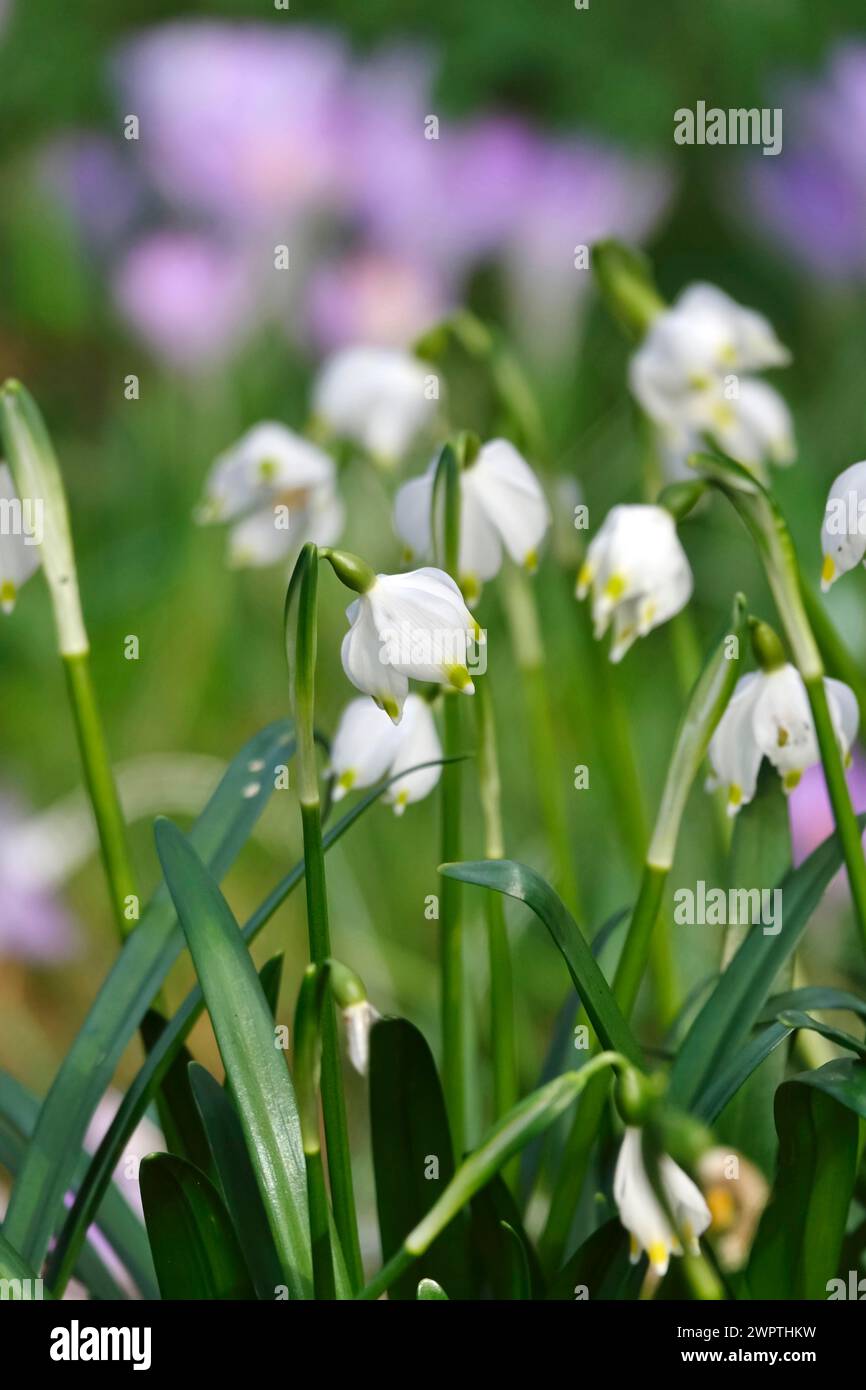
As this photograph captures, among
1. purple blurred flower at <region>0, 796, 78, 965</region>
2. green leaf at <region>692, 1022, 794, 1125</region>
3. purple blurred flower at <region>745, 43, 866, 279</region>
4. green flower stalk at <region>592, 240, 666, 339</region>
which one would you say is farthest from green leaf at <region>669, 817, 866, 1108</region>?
purple blurred flower at <region>745, 43, 866, 279</region>

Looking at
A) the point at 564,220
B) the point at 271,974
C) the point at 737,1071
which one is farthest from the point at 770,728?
the point at 564,220

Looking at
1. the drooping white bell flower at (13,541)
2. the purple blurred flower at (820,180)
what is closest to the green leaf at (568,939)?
the drooping white bell flower at (13,541)

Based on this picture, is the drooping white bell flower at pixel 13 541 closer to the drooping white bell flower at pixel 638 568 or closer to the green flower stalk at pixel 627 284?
the drooping white bell flower at pixel 638 568

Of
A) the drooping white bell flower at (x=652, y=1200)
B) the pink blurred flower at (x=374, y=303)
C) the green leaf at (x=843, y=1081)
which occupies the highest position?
the pink blurred flower at (x=374, y=303)

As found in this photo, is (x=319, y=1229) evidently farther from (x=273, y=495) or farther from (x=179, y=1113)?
(x=273, y=495)

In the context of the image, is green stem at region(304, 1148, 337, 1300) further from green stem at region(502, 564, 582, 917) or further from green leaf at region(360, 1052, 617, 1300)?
green stem at region(502, 564, 582, 917)
